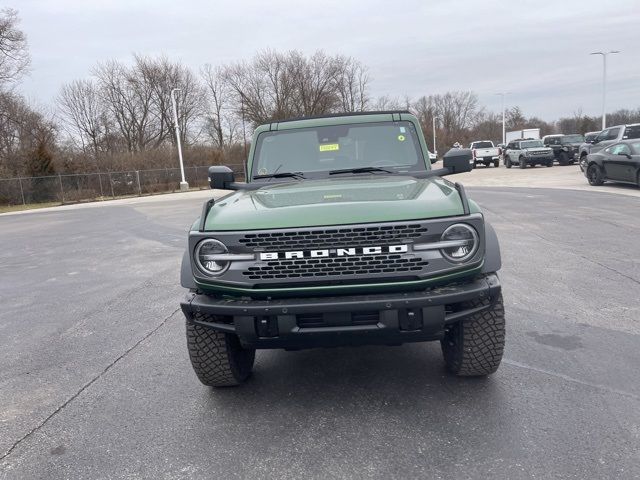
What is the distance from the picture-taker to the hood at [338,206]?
303 cm

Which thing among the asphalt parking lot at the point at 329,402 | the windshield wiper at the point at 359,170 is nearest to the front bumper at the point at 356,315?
the asphalt parking lot at the point at 329,402

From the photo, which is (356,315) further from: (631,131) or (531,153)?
(531,153)

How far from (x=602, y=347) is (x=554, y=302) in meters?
1.34

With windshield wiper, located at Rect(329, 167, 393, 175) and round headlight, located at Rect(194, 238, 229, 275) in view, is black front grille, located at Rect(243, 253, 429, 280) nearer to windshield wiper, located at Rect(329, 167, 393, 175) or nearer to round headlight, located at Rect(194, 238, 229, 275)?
round headlight, located at Rect(194, 238, 229, 275)

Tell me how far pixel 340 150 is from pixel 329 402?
7.36 feet

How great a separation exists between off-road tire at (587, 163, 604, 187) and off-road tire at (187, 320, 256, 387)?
689 inches

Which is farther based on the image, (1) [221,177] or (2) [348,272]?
(1) [221,177]

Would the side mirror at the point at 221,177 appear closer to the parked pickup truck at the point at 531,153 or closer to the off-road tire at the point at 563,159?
the parked pickup truck at the point at 531,153

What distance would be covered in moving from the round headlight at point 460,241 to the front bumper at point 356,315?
18cm

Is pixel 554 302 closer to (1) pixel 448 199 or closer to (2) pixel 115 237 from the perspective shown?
(1) pixel 448 199

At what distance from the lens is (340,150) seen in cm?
472

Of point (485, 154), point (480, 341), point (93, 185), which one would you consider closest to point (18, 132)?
point (93, 185)

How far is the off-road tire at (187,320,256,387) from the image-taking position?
347 cm

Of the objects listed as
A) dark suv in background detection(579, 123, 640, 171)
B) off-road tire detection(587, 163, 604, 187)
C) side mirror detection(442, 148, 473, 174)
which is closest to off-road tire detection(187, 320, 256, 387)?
side mirror detection(442, 148, 473, 174)
